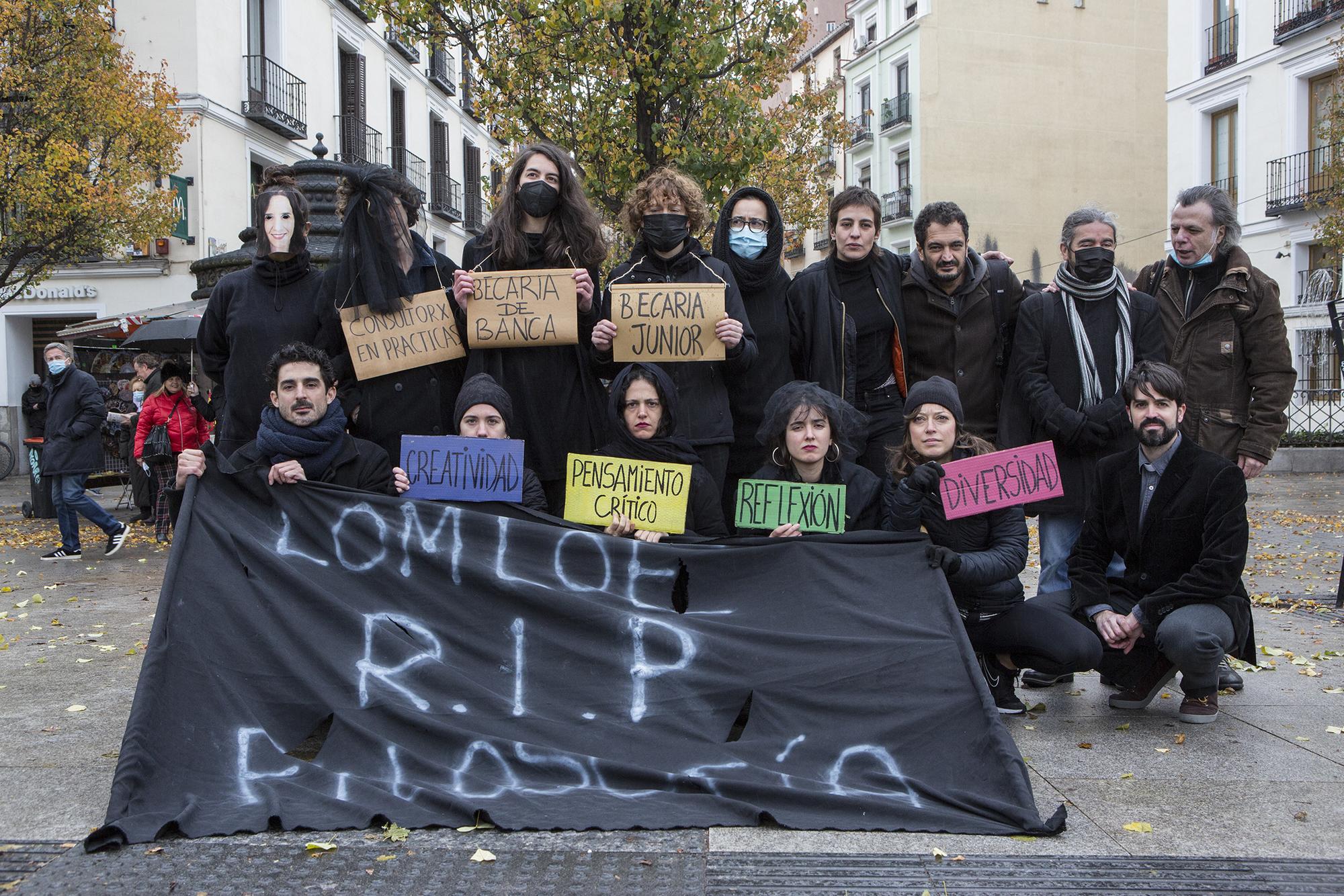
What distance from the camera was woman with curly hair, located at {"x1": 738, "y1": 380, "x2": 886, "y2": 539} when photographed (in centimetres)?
429

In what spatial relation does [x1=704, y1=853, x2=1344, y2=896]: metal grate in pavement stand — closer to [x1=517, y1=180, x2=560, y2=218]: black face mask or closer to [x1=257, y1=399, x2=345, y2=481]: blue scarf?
[x1=257, y1=399, x2=345, y2=481]: blue scarf

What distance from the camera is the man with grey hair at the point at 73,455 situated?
9883 millimetres

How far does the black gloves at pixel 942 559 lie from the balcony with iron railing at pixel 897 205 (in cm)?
3525

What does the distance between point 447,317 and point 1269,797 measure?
3319mm

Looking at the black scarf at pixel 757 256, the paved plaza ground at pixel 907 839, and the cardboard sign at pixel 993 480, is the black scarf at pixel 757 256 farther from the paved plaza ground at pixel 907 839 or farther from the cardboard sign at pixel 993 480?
the paved plaza ground at pixel 907 839

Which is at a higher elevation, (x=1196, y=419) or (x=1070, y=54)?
(x=1070, y=54)

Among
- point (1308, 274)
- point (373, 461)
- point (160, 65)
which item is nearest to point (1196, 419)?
→ point (373, 461)

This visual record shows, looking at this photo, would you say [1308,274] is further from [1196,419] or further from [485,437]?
[485,437]

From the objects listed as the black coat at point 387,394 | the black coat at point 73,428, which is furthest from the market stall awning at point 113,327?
the black coat at point 387,394

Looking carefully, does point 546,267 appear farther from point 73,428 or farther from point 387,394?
point 73,428

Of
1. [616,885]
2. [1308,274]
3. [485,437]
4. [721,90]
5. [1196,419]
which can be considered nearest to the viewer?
[616,885]

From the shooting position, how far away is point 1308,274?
22.8 m

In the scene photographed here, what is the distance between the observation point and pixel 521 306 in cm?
454

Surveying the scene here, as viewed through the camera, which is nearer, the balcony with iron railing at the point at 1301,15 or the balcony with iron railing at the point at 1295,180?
the balcony with iron railing at the point at 1301,15
